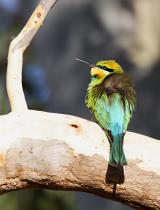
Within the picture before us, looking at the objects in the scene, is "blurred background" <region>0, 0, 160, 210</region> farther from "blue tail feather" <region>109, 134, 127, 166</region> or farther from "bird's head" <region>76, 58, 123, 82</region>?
"blue tail feather" <region>109, 134, 127, 166</region>

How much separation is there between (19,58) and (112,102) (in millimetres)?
290

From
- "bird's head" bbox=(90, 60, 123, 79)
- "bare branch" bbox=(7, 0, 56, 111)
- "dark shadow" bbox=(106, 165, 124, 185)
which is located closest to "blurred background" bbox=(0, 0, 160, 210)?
"bird's head" bbox=(90, 60, 123, 79)

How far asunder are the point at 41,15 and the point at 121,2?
133 centimetres

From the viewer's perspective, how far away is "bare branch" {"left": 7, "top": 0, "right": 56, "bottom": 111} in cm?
225

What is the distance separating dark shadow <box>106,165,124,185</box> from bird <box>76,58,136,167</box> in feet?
0.04

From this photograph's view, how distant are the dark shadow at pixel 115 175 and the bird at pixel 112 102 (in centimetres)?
1

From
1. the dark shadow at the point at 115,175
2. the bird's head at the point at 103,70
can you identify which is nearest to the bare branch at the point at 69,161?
the dark shadow at the point at 115,175

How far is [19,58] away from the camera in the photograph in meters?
2.29

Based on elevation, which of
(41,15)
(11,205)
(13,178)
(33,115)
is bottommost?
→ (11,205)

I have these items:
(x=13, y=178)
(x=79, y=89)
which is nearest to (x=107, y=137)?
(x=13, y=178)

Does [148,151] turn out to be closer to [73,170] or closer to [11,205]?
[73,170]

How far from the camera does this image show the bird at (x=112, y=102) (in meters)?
2.21

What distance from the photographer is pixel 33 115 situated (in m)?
2.22

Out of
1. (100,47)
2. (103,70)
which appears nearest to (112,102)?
(103,70)
